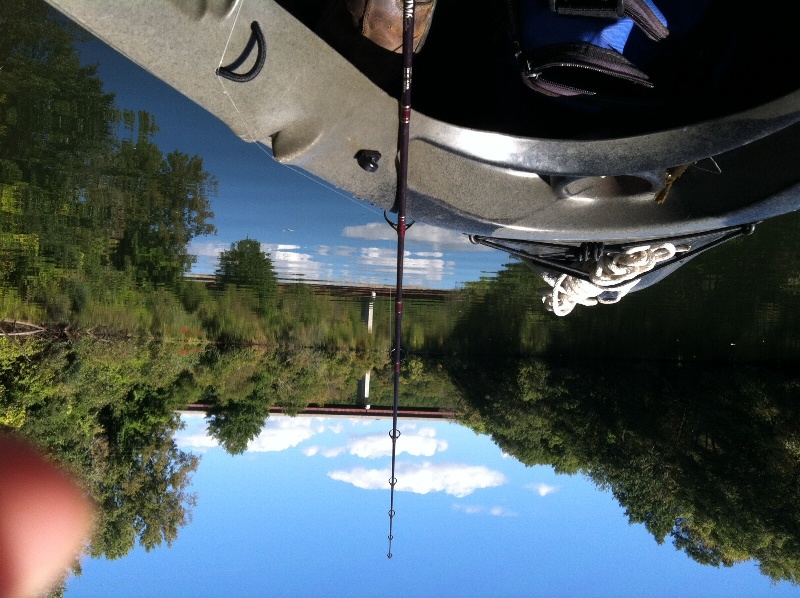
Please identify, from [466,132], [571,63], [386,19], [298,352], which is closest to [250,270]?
[298,352]

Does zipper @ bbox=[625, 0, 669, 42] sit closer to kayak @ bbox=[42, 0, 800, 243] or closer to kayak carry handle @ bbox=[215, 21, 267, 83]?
kayak @ bbox=[42, 0, 800, 243]

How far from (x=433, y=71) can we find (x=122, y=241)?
517 centimetres

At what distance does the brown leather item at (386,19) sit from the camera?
1.25 metres

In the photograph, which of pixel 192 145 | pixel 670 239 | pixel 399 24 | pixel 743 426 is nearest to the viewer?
pixel 399 24

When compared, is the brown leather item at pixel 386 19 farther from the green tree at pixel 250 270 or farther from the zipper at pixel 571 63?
the green tree at pixel 250 270

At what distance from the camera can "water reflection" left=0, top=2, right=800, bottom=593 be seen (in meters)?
5.40

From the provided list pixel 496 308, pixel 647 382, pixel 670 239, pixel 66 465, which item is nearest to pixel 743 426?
pixel 647 382

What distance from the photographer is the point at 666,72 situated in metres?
1.33

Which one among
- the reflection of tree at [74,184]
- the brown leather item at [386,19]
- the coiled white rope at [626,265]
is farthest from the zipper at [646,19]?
the reflection of tree at [74,184]

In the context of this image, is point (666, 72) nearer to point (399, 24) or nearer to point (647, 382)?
point (399, 24)

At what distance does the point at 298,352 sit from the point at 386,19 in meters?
5.91

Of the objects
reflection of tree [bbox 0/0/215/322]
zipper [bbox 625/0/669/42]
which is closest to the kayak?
zipper [bbox 625/0/669/42]

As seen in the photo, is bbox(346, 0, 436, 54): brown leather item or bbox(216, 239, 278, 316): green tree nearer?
bbox(346, 0, 436, 54): brown leather item

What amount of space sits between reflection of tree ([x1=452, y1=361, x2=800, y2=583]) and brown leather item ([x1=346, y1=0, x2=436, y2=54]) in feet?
17.0
